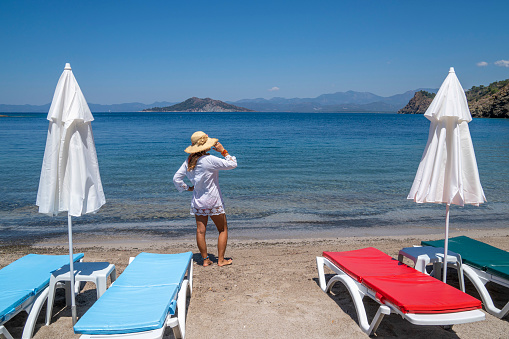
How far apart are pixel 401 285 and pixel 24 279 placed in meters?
4.14

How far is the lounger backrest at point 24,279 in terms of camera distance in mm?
3494

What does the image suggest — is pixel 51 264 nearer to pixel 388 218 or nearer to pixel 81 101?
pixel 81 101

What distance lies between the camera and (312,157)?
22.4m

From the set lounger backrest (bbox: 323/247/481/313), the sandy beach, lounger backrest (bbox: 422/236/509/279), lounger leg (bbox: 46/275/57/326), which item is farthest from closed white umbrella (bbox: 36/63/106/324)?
lounger backrest (bbox: 422/236/509/279)

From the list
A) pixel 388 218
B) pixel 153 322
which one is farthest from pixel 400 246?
pixel 153 322

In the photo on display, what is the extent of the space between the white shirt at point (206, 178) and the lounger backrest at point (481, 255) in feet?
10.5

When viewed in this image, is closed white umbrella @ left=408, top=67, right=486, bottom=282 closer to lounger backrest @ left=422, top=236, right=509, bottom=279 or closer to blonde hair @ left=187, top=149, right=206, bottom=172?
lounger backrest @ left=422, top=236, right=509, bottom=279

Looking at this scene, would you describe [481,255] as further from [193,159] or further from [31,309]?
[31,309]

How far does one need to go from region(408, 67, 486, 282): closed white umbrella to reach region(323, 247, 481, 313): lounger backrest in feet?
2.29

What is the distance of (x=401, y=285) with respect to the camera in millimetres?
3904

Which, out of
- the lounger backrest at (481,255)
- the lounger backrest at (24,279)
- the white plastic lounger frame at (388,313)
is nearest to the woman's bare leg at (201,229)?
the lounger backrest at (24,279)

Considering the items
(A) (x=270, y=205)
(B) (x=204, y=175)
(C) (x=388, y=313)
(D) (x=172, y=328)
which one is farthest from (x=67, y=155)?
(A) (x=270, y=205)

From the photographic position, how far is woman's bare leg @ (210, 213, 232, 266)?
5.56 metres

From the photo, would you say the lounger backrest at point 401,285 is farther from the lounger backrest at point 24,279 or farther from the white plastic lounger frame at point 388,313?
the lounger backrest at point 24,279
